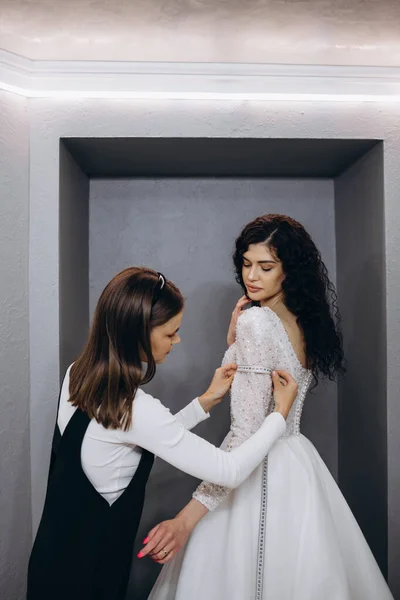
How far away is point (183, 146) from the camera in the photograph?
2441mm

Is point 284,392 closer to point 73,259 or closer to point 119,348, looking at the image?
point 119,348

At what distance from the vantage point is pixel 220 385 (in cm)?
196

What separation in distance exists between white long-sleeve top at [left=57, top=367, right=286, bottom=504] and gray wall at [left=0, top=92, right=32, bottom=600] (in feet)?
2.35

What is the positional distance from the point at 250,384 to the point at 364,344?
1.08m

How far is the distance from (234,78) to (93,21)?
1.97ft

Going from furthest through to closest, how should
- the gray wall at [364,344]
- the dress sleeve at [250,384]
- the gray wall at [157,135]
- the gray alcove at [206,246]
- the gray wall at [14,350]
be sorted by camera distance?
the gray alcove at [206,246]
the gray wall at [364,344]
the gray wall at [157,135]
the gray wall at [14,350]
the dress sleeve at [250,384]

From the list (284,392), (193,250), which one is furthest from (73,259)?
(284,392)

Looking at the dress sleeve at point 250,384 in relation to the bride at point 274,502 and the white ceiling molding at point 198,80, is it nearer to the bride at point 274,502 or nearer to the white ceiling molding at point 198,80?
the bride at point 274,502

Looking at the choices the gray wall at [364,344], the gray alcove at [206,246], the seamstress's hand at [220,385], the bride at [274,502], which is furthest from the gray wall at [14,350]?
the gray wall at [364,344]

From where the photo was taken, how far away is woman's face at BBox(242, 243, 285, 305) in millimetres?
1909

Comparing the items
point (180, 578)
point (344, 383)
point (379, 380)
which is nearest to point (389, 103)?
point (379, 380)

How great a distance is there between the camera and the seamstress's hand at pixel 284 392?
1.72 m

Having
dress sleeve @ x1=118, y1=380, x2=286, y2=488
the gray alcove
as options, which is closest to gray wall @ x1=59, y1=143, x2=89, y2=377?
the gray alcove

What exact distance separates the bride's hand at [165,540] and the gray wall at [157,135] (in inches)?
33.1
